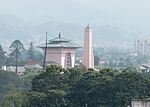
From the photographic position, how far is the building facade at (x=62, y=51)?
12638 centimetres

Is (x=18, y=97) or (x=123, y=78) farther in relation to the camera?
(x=18, y=97)

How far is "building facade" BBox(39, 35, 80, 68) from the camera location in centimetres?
12638

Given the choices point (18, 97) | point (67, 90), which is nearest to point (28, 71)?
point (18, 97)

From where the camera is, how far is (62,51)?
12700 cm

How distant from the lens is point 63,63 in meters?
129

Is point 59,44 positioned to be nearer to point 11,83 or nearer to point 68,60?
point 68,60

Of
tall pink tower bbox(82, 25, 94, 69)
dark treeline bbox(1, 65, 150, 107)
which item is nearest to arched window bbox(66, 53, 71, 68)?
tall pink tower bbox(82, 25, 94, 69)

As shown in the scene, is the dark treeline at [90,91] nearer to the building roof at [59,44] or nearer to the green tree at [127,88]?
the green tree at [127,88]

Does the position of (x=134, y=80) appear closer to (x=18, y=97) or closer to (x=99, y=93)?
(x=99, y=93)

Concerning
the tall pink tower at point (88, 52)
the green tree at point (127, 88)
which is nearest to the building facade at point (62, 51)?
the tall pink tower at point (88, 52)

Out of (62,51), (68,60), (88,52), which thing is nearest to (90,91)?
(62,51)

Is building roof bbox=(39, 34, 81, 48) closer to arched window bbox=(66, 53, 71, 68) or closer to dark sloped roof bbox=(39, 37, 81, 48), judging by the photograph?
dark sloped roof bbox=(39, 37, 81, 48)

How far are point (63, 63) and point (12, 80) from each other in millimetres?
34144

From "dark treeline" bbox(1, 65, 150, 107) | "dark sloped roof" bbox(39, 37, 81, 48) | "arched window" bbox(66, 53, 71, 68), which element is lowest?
"dark treeline" bbox(1, 65, 150, 107)
